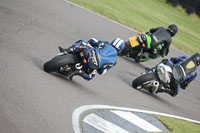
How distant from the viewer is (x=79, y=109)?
23.8ft

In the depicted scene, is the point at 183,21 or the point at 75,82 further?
the point at 183,21

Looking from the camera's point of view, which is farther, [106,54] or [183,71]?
[183,71]

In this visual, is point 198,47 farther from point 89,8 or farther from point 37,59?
point 37,59

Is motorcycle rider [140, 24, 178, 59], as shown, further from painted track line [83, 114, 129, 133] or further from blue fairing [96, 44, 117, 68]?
painted track line [83, 114, 129, 133]

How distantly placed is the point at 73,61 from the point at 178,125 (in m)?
3.11

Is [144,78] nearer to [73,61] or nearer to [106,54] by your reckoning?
[106,54]

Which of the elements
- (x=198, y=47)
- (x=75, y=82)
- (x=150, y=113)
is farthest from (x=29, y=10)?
(x=198, y=47)

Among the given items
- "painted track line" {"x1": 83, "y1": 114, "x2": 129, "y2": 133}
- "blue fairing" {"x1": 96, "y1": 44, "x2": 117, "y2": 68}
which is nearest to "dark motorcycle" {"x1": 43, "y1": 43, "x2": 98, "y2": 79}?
"blue fairing" {"x1": 96, "y1": 44, "x2": 117, "y2": 68}

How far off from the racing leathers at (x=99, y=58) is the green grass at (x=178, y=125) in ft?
6.11

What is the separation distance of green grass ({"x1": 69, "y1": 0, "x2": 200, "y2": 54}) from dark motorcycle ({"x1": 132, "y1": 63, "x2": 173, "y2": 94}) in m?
8.39

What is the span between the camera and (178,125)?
9.15 meters

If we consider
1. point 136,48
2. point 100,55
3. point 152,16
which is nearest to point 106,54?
point 100,55

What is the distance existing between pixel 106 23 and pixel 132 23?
408 cm

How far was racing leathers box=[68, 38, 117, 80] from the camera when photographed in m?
8.44
